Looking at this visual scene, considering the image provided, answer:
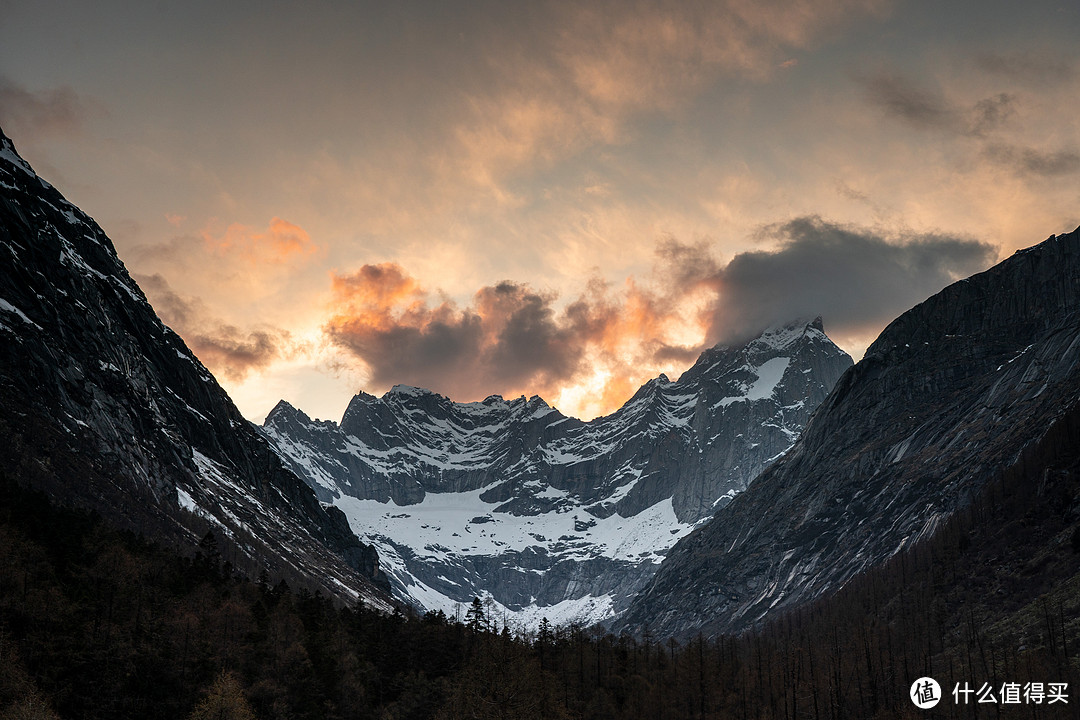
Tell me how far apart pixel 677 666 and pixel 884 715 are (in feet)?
127

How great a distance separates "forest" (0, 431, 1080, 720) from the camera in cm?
9650

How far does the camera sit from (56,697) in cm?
9031

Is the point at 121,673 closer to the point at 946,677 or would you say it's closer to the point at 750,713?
the point at 750,713

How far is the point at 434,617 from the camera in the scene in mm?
160000

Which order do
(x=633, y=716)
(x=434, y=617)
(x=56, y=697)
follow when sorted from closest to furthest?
(x=56, y=697) < (x=633, y=716) < (x=434, y=617)

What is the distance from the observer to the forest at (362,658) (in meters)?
96.5

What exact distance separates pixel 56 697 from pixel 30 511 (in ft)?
143

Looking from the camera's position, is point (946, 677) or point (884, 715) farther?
point (946, 677)

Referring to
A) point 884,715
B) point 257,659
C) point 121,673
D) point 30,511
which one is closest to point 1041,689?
point 884,715

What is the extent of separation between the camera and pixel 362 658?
12925cm

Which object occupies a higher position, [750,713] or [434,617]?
[434,617]

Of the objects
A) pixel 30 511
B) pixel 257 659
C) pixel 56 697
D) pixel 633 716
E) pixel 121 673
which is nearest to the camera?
pixel 56 697

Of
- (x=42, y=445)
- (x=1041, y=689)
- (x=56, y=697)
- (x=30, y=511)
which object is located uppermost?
(x=42, y=445)

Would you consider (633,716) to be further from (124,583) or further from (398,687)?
(124,583)
